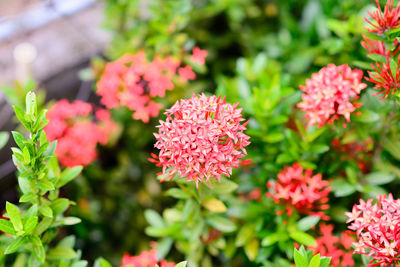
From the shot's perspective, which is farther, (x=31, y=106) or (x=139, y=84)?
(x=139, y=84)

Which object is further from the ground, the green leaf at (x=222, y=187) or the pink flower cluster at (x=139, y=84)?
the pink flower cluster at (x=139, y=84)

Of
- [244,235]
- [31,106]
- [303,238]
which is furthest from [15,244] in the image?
[303,238]

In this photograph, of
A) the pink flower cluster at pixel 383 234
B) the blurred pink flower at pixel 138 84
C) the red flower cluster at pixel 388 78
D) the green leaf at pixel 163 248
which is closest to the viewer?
the pink flower cluster at pixel 383 234

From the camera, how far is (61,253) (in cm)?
117

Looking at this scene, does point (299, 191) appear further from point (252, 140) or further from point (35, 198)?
point (35, 198)

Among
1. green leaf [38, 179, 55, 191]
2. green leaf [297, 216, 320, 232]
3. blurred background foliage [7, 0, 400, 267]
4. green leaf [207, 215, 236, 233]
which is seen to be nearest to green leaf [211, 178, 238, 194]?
blurred background foliage [7, 0, 400, 267]

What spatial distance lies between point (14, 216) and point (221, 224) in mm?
622

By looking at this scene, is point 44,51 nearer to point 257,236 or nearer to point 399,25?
point 257,236

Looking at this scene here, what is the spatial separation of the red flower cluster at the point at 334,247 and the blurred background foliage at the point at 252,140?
0.07 m

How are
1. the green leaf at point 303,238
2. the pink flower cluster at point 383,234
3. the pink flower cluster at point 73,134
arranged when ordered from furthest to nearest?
the pink flower cluster at point 73,134 < the green leaf at point 303,238 < the pink flower cluster at point 383,234

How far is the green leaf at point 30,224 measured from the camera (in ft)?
3.29

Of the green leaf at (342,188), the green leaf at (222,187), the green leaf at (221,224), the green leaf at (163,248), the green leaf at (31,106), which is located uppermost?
the green leaf at (31,106)

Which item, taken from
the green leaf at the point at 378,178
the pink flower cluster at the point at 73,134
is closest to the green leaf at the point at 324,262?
the green leaf at the point at 378,178

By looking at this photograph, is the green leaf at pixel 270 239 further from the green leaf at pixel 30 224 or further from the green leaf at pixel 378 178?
the green leaf at pixel 30 224
